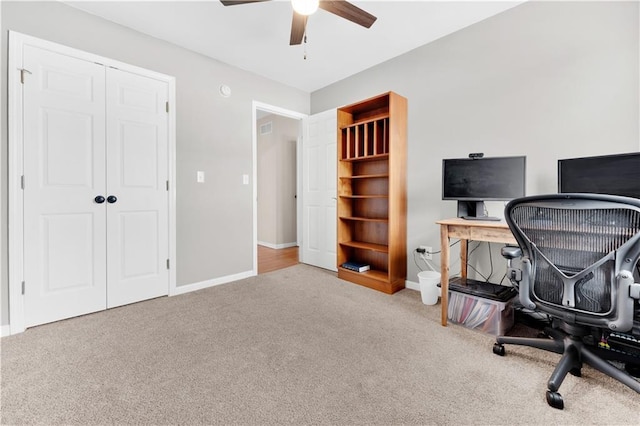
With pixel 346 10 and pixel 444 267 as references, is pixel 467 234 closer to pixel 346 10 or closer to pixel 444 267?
pixel 444 267

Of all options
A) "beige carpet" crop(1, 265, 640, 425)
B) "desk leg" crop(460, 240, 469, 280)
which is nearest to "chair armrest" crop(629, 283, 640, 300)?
"beige carpet" crop(1, 265, 640, 425)

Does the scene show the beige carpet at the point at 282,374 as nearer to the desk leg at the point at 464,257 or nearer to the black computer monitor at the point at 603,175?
the desk leg at the point at 464,257

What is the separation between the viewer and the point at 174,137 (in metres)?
2.82

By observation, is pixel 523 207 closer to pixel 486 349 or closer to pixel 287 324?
pixel 486 349

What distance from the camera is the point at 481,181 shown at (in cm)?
225

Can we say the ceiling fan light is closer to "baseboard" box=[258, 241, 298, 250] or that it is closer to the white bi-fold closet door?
the white bi-fold closet door

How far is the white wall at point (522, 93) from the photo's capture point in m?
1.91

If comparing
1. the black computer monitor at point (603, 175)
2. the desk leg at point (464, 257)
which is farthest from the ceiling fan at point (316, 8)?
the desk leg at point (464, 257)

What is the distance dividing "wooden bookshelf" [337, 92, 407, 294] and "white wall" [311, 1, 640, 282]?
6.5 inches

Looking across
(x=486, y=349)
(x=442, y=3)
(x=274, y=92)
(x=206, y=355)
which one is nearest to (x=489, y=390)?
(x=486, y=349)

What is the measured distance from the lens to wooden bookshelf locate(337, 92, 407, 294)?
114 inches

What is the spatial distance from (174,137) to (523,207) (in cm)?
300

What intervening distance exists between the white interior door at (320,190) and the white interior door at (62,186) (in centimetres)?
233

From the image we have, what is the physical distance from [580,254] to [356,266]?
84.6 inches
